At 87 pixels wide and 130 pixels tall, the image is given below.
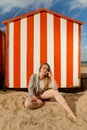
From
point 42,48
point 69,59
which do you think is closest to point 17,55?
point 42,48

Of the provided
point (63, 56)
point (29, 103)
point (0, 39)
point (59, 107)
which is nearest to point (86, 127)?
point (59, 107)

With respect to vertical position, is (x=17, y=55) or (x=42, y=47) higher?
(x=42, y=47)

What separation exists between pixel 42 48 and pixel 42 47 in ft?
0.09

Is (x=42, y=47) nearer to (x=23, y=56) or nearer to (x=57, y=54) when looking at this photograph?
(x=57, y=54)

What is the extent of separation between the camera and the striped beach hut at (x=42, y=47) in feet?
27.6

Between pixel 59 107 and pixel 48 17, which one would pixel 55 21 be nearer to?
pixel 48 17

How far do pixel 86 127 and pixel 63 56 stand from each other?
3872 millimetres

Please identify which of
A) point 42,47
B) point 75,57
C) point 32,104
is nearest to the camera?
point 32,104

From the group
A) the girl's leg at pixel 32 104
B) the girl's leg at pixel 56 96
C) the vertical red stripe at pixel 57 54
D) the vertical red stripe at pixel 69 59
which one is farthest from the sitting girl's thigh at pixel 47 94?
the vertical red stripe at pixel 69 59

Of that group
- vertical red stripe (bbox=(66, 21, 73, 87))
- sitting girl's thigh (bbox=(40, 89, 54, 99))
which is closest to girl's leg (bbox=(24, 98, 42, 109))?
sitting girl's thigh (bbox=(40, 89, 54, 99))

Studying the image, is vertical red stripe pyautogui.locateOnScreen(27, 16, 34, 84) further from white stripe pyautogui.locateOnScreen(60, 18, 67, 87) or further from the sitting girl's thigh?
the sitting girl's thigh

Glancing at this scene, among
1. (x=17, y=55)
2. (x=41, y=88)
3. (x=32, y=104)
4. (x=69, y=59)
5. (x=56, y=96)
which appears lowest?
(x=32, y=104)

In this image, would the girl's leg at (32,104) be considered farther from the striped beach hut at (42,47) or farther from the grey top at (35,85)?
the striped beach hut at (42,47)

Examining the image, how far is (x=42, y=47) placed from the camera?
841cm
